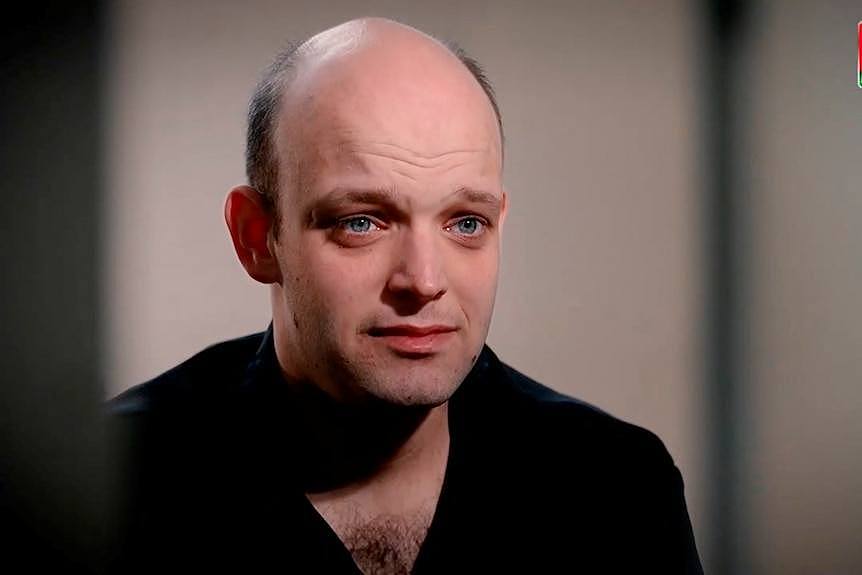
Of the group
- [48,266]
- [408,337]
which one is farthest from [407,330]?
[48,266]

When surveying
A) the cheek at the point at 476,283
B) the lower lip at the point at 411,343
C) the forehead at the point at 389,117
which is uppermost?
the forehead at the point at 389,117

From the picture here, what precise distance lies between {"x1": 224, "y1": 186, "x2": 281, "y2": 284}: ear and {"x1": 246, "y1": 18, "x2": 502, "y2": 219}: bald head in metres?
0.02

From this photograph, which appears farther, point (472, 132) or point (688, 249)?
point (688, 249)

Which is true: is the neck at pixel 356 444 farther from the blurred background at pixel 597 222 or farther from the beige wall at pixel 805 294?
the beige wall at pixel 805 294

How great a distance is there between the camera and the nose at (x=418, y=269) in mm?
850

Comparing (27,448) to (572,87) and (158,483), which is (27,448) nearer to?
(158,483)

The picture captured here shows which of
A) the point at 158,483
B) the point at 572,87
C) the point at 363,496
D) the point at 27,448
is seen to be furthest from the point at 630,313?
the point at 27,448

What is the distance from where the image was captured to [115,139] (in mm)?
1074

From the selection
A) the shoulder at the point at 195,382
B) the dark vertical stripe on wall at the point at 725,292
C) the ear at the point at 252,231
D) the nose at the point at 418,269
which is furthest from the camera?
the dark vertical stripe on wall at the point at 725,292

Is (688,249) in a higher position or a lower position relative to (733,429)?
higher

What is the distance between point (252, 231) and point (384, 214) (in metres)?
0.16

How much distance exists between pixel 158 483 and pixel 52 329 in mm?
188

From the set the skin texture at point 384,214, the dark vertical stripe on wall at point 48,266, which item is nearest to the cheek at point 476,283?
the skin texture at point 384,214

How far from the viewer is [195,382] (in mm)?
1081
